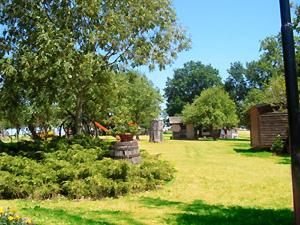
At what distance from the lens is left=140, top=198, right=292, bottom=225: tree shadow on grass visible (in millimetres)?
8248

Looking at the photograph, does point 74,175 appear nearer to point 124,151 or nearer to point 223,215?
point 124,151

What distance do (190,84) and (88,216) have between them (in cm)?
10356

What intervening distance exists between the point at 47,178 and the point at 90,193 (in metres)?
1.38

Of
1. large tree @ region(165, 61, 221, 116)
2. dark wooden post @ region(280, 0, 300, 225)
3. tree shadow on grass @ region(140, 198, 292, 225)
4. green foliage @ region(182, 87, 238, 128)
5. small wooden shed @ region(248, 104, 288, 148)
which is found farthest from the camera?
large tree @ region(165, 61, 221, 116)

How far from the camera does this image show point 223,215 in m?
9.08

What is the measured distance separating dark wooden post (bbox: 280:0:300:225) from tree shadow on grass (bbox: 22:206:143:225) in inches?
147

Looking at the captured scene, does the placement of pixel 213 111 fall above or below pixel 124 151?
above

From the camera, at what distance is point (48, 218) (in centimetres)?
826

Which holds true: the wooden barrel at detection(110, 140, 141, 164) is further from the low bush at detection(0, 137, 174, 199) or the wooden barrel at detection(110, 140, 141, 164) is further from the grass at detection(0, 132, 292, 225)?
the grass at detection(0, 132, 292, 225)

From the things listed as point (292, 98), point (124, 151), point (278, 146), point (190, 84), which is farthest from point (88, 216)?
point (190, 84)

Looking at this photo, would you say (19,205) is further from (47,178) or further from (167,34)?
(167,34)

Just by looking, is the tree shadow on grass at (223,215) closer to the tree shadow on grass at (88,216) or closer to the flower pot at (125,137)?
the tree shadow on grass at (88,216)

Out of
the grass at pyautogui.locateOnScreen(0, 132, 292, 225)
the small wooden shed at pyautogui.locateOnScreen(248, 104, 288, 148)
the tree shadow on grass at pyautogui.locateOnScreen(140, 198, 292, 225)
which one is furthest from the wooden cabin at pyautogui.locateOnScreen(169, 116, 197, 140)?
the tree shadow on grass at pyautogui.locateOnScreen(140, 198, 292, 225)

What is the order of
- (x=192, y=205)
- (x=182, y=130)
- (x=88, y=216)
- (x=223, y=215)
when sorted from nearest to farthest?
(x=88, y=216)
(x=223, y=215)
(x=192, y=205)
(x=182, y=130)
